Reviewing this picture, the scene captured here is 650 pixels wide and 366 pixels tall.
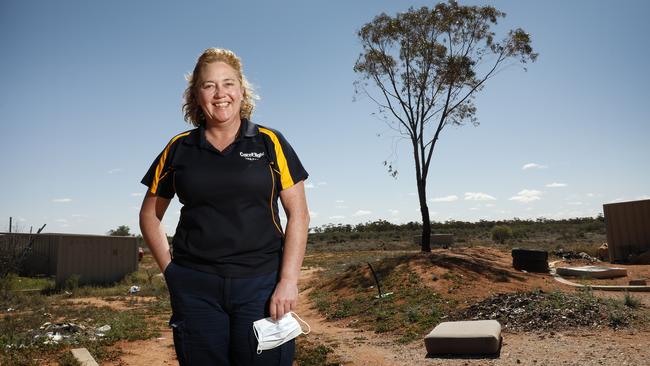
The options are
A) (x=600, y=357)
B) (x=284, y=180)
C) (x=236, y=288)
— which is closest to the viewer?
(x=236, y=288)

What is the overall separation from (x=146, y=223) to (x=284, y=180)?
2.40 feet

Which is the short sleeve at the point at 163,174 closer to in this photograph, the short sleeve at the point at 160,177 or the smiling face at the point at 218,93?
the short sleeve at the point at 160,177

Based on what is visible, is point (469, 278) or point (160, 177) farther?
point (469, 278)

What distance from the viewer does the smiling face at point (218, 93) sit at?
2438 mm

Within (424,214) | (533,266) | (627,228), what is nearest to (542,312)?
(533,266)

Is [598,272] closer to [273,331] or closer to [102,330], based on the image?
[102,330]

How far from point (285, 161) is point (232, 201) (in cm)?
31

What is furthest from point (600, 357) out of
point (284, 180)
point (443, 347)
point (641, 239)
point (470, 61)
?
point (470, 61)

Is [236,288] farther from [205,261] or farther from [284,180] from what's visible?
[284,180]

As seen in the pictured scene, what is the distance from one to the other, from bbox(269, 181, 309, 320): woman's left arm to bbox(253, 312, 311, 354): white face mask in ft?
0.10

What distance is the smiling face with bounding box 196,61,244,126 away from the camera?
2.44m

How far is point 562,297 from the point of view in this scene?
32.5 ft

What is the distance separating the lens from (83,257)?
20125mm

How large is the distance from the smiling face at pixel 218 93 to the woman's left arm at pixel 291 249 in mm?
472
